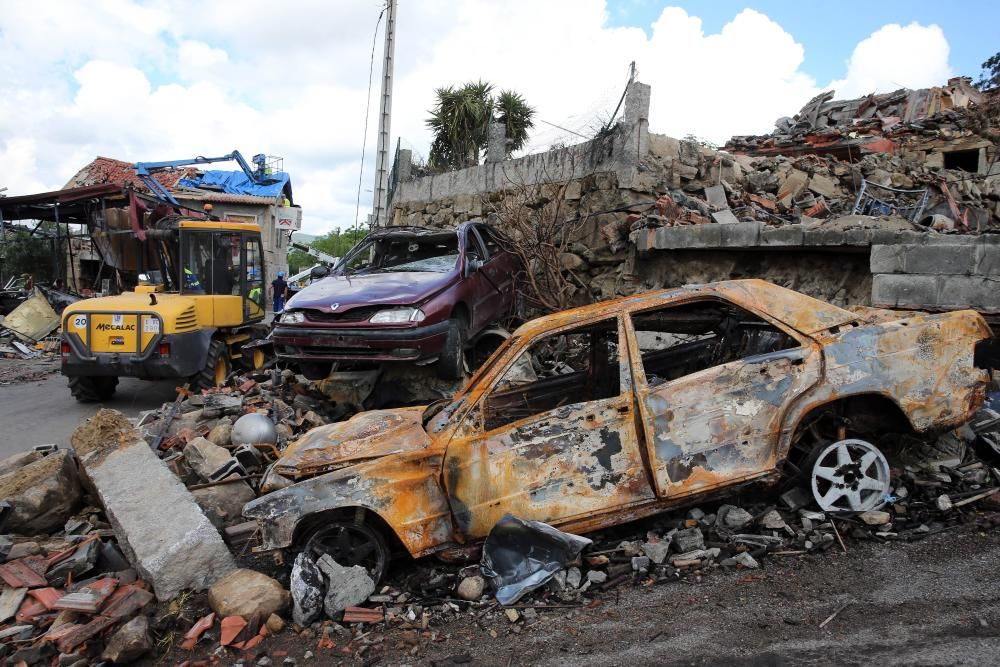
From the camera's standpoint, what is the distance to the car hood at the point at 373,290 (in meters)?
6.44

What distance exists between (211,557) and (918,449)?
477 cm

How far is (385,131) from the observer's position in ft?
47.9

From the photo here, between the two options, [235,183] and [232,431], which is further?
[235,183]

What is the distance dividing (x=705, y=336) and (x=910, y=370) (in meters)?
1.66

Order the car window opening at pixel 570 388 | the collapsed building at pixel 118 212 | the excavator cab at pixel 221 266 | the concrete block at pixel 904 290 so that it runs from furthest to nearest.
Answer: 1. the collapsed building at pixel 118 212
2. the excavator cab at pixel 221 266
3. the concrete block at pixel 904 290
4. the car window opening at pixel 570 388

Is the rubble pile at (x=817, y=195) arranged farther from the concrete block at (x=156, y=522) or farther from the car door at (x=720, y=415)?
the concrete block at (x=156, y=522)

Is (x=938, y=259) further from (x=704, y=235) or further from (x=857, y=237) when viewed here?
(x=704, y=235)

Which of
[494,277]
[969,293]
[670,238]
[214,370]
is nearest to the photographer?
[969,293]

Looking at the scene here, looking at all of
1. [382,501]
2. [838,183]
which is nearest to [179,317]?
[382,501]

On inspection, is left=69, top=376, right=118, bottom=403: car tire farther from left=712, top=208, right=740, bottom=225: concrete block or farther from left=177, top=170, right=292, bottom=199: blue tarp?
left=177, top=170, right=292, bottom=199: blue tarp

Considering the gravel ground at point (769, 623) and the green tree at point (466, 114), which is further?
the green tree at point (466, 114)

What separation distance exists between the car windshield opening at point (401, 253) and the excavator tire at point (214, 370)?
225cm

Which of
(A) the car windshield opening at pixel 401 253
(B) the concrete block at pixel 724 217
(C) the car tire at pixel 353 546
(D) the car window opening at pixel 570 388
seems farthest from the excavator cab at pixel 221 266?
(B) the concrete block at pixel 724 217

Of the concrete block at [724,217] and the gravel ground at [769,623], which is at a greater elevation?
the concrete block at [724,217]
